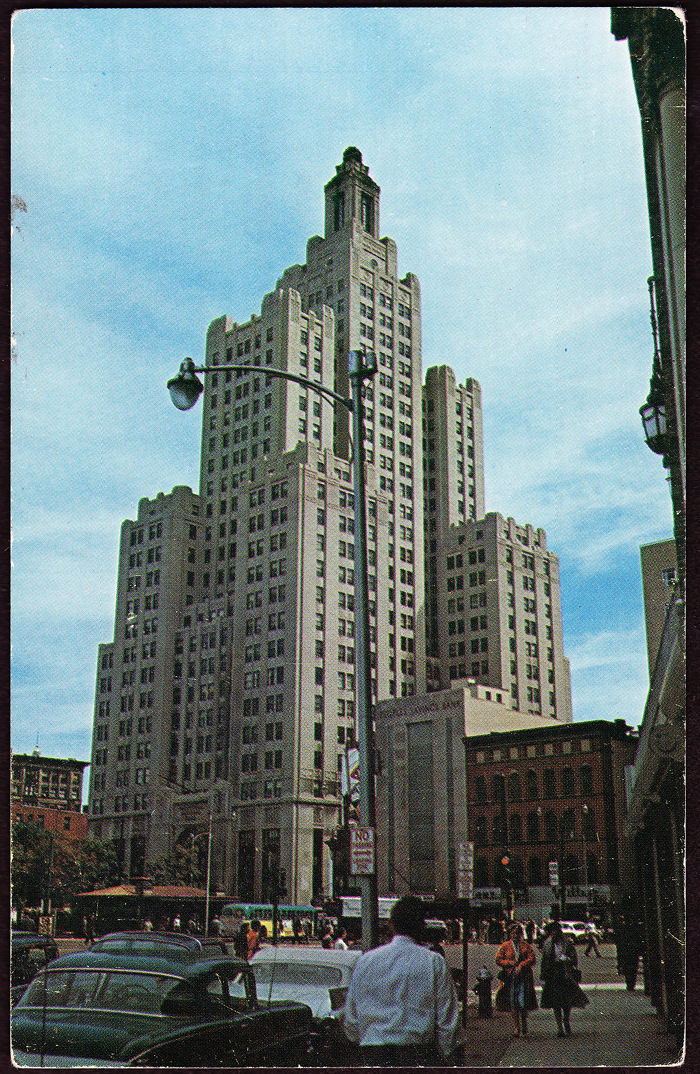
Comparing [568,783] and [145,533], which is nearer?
[568,783]

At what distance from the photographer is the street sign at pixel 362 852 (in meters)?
11.3

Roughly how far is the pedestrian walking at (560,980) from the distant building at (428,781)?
188 ft

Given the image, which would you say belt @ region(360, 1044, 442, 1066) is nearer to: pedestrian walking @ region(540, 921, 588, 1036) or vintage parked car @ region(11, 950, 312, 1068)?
vintage parked car @ region(11, 950, 312, 1068)

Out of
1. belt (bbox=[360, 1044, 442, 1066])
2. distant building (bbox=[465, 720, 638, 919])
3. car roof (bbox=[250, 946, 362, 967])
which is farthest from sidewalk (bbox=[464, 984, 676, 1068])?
distant building (bbox=[465, 720, 638, 919])

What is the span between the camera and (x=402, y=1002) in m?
6.02

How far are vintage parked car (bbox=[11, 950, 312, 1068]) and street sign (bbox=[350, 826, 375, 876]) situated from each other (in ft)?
6.36

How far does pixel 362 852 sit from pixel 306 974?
2.63 metres

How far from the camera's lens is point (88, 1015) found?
333 inches

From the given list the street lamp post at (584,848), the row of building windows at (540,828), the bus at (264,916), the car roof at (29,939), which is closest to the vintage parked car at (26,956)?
the car roof at (29,939)

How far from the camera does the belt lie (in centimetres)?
611

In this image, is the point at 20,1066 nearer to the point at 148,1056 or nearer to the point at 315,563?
the point at 148,1056

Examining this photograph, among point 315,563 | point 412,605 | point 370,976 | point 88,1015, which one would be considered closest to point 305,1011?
point 88,1015

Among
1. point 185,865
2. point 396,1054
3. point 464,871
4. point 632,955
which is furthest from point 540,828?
point 396,1054

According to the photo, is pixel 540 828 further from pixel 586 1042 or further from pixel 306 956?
pixel 586 1042
